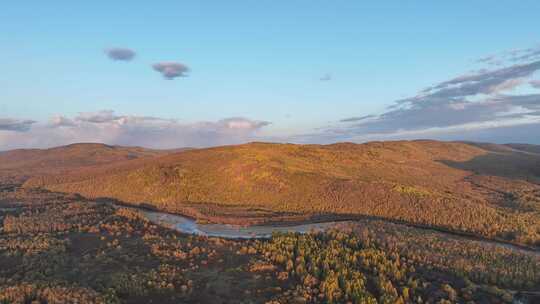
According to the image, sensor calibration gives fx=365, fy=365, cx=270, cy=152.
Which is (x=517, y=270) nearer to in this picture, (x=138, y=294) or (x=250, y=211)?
(x=138, y=294)

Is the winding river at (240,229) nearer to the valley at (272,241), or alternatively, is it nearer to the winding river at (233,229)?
the winding river at (233,229)

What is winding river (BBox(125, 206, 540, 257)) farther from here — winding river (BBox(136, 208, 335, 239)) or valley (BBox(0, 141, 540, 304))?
valley (BBox(0, 141, 540, 304))

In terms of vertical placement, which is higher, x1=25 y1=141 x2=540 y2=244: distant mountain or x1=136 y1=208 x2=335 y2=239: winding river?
x1=25 y1=141 x2=540 y2=244: distant mountain

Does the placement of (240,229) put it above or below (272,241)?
below

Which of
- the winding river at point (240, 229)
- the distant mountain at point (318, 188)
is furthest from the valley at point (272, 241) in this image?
the distant mountain at point (318, 188)

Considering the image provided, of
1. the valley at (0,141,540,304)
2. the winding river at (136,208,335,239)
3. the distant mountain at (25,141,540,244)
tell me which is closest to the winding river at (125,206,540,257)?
the winding river at (136,208,335,239)

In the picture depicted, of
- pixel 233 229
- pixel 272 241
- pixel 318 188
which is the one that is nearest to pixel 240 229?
pixel 233 229

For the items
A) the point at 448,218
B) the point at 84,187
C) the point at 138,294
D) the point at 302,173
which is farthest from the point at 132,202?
the point at 448,218

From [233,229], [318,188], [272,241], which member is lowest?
[233,229]

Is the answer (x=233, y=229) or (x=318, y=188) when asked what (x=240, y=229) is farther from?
(x=318, y=188)
